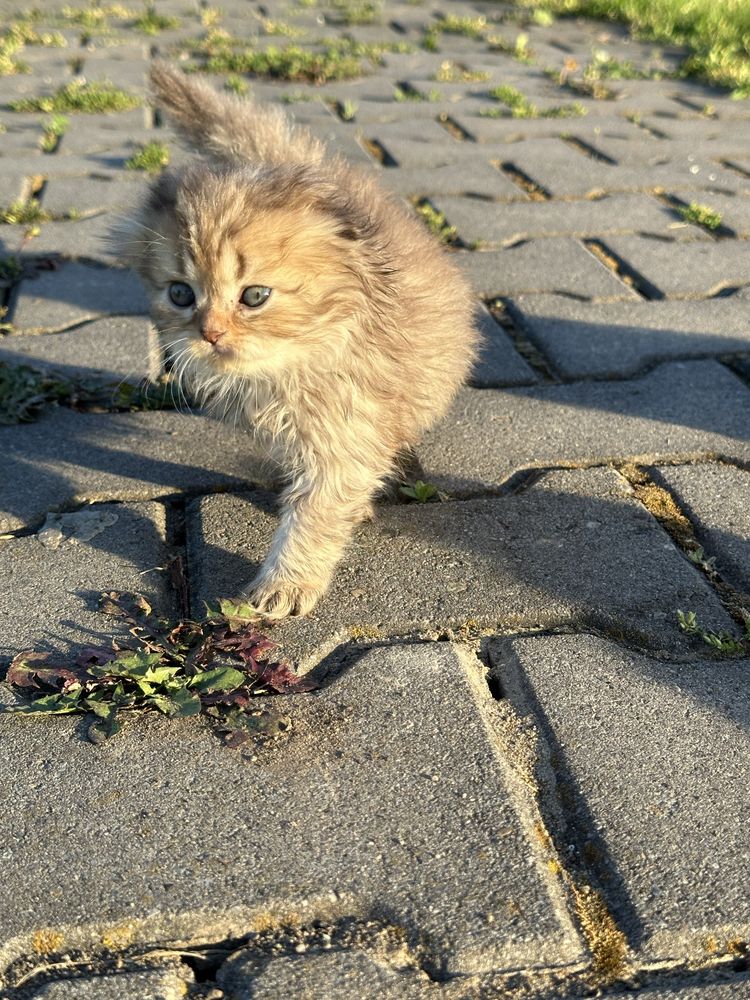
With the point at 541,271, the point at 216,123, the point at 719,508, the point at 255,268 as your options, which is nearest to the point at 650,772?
the point at 719,508

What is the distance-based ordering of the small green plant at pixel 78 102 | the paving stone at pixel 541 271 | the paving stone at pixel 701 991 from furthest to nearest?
the small green plant at pixel 78 102, the paving stone at pixel 541 271, the paving stone at pixel 701 991

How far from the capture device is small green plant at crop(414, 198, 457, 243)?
173 inches

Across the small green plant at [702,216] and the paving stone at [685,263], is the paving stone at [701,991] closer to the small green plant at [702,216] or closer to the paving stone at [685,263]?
the paving stone at [685,263]

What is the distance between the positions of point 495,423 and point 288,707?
1.40 metres

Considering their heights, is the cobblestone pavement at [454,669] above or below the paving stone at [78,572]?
above

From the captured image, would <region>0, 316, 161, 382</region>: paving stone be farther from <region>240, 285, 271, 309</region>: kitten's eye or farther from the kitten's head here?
<region>240, 285, 271, 309</region>: kitten's eye

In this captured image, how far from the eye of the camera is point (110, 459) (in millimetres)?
2961

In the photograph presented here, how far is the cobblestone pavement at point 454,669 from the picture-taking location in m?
1.58

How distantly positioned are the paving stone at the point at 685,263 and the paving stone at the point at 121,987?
10.6ft

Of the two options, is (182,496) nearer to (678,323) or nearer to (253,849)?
(253,849)

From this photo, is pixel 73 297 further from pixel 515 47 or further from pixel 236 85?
pixel 515 47

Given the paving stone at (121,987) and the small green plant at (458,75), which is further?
the small green plant at (458,75)

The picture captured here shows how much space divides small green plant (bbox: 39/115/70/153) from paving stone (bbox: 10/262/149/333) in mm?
1914

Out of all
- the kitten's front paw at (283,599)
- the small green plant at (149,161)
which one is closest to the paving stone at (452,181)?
the small green plant at (149,161)
